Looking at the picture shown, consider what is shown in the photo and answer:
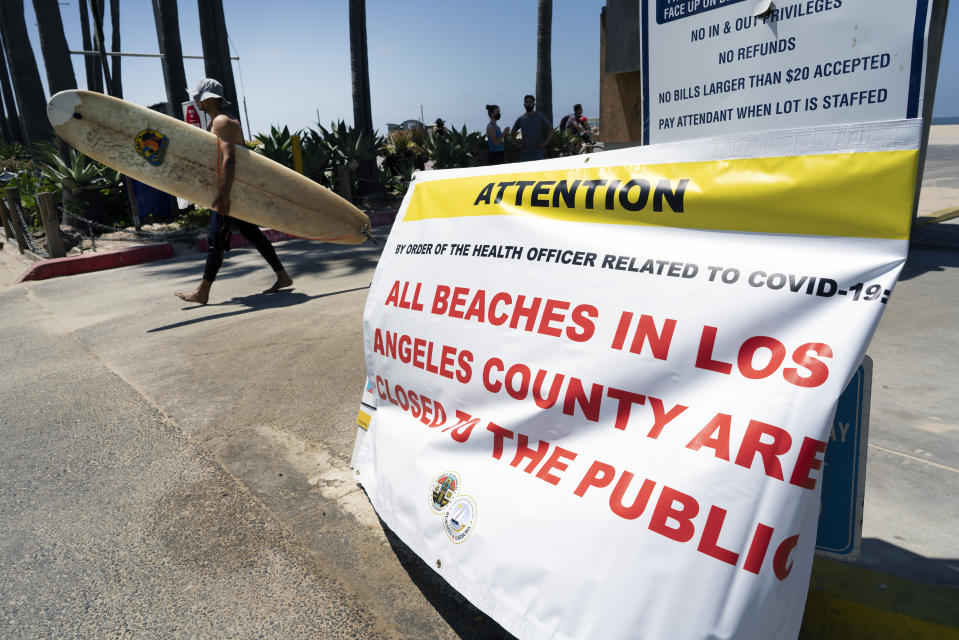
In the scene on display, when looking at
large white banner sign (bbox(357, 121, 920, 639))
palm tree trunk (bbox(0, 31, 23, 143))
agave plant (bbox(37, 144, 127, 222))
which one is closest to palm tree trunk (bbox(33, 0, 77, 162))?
agave plant (bbox(37, 144, 127, 222))

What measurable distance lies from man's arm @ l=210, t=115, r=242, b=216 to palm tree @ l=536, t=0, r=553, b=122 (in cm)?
1087

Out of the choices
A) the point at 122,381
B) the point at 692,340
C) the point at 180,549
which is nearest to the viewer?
the point at 692,340

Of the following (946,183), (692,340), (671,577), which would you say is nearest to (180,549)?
(671,577)

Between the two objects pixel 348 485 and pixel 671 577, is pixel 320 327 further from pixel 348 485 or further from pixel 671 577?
pixel 671 577

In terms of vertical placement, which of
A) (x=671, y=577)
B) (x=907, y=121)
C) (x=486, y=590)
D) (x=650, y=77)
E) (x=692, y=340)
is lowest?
(x=486, y=590)

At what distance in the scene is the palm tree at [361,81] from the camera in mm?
13922

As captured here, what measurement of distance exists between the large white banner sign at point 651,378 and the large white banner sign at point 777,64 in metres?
0.70

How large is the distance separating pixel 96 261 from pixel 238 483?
25.7 ft

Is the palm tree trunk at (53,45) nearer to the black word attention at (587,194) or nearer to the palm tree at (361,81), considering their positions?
the palm tree at (361,81)

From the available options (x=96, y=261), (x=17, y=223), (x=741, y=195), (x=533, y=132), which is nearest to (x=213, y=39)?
(x=17, y=223)

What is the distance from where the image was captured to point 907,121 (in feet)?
4.55

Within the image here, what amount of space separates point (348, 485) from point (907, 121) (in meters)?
2.65

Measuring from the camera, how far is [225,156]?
6355mm

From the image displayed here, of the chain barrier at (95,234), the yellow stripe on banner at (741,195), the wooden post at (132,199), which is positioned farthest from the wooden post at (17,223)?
the yellow stripe on banner at (741,195)
